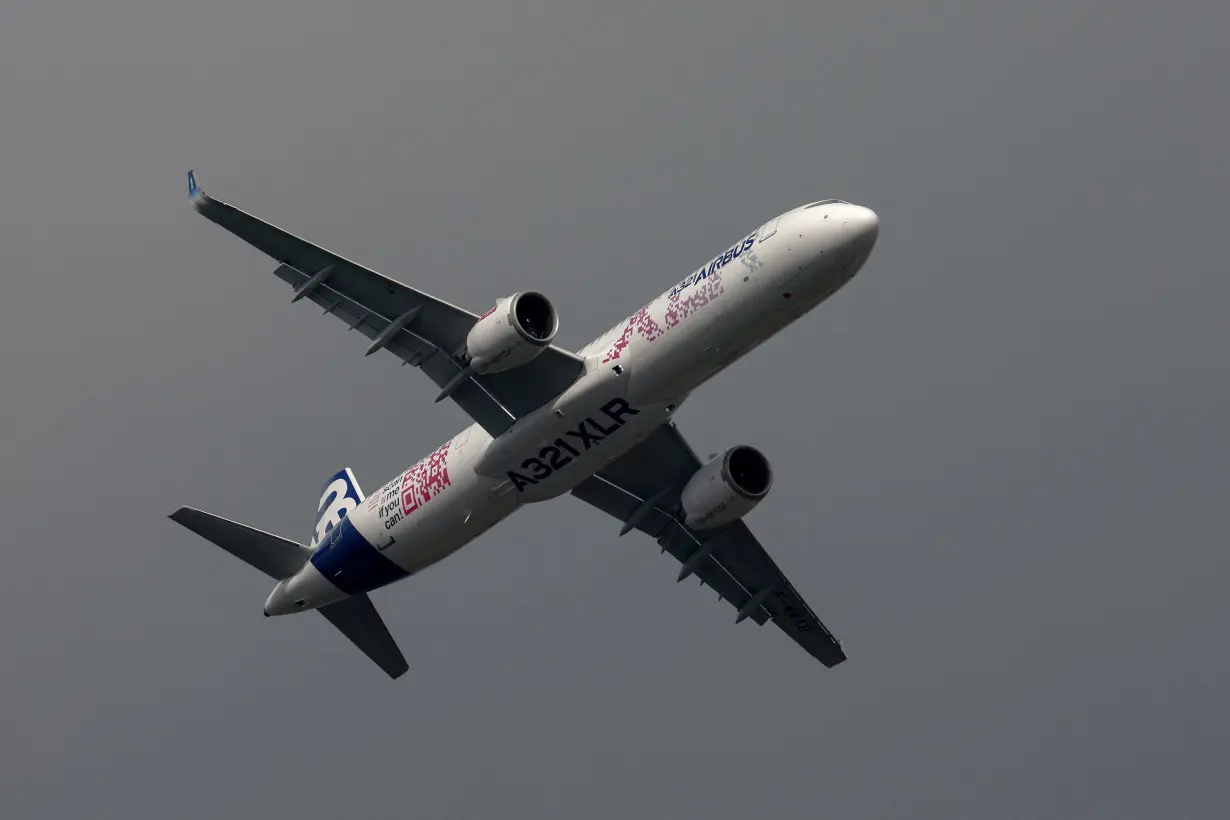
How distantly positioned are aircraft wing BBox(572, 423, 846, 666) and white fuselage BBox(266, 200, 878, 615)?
12.6 feet

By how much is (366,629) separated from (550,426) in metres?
14.3

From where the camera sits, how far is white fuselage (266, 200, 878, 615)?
156ft

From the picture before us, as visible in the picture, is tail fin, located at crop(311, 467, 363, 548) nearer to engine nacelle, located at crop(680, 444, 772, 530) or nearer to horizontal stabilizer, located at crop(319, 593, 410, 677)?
horizontal stabilizer, located at crop(319, 593, 410, 677)

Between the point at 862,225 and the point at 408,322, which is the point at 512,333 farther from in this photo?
the point at 862,225

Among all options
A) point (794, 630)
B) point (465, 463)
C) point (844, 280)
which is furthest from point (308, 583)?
point (844, 280)

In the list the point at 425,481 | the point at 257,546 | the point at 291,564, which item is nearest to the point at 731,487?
the point at 425,481

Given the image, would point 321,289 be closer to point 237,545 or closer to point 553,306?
point 553,306

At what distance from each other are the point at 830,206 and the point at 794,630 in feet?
69.8

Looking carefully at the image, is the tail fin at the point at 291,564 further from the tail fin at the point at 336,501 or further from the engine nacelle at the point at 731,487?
the engine nacelle at the point at 731,487

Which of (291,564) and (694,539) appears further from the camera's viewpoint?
(694,539)

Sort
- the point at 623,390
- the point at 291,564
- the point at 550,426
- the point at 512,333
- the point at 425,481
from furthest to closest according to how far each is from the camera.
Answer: the point at 291,564
the point at 425,481
the point at 550,426
the point at 623,390
the point at 512,333

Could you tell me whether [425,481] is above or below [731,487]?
below

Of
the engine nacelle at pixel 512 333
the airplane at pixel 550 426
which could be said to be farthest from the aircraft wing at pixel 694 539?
the engine nacelle at pixel 512 333

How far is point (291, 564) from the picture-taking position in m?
59.9
